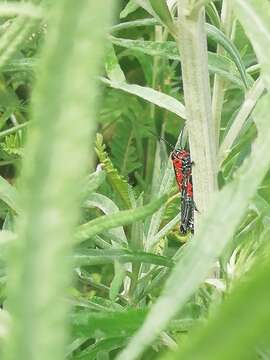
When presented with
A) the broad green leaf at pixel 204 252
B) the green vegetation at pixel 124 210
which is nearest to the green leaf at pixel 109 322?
the green vegetation at pixel 124 210

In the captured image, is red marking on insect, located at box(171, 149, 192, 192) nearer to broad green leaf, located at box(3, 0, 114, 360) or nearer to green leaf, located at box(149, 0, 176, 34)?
green leaf, located at box(149, 0, 176, 34)

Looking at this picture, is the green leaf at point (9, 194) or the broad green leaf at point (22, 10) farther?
the green leaf at point (9, 194)

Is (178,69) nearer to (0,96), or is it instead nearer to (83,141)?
(0,96)

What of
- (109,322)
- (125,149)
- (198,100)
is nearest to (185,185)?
(198,100)

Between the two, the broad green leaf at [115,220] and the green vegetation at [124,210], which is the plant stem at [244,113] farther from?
the broad green leaf at [115,220]

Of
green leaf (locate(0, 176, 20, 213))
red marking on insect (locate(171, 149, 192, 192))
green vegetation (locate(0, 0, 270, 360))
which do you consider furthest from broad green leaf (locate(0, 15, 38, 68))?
red marking on insect (locate(171, 149, 192, 192))
